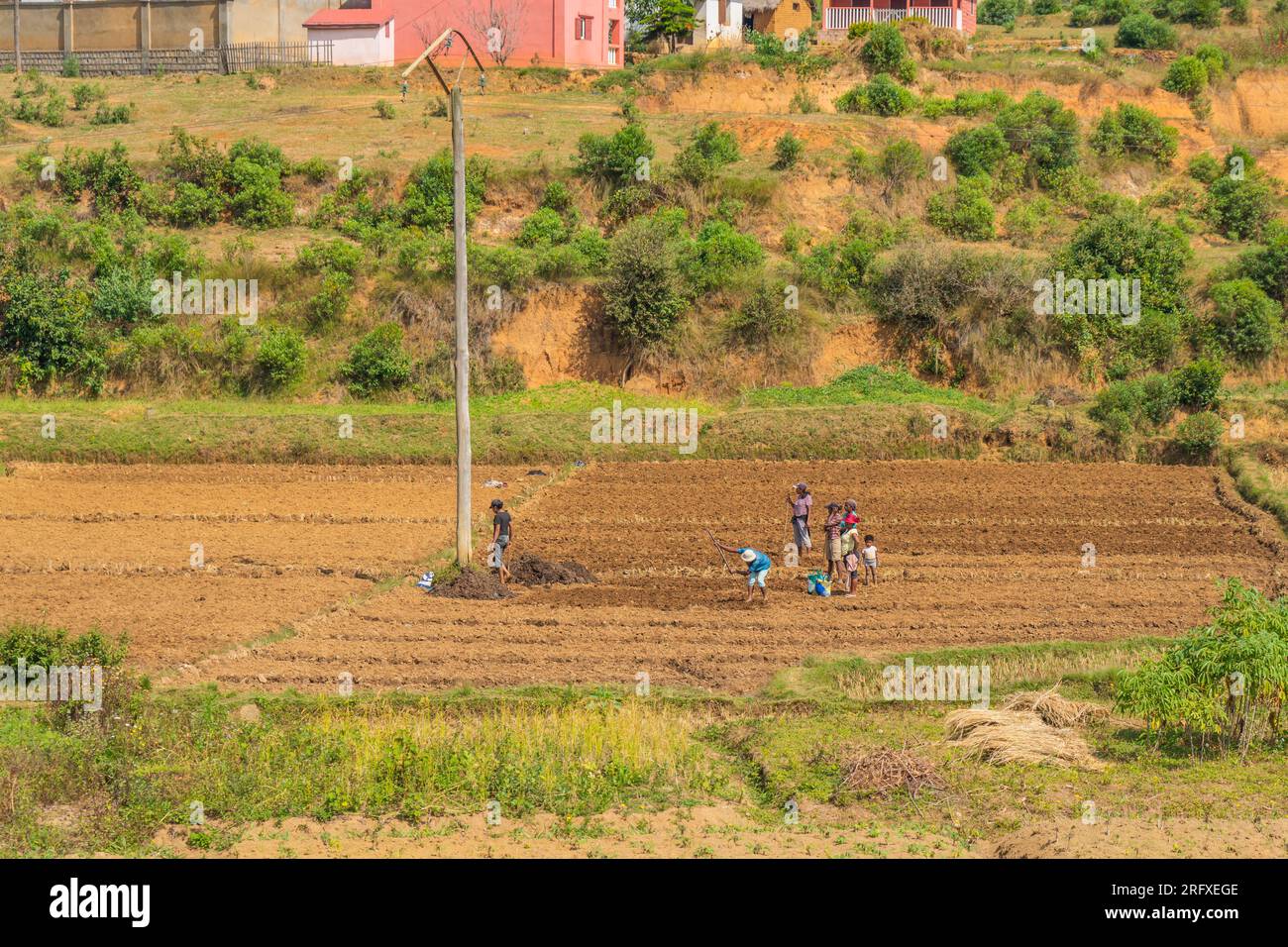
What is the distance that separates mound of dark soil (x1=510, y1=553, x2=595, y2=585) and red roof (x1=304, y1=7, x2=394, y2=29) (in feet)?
116

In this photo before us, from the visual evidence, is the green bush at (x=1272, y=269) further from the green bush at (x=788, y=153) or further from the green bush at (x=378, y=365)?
the green bush at (x=378, y=365)

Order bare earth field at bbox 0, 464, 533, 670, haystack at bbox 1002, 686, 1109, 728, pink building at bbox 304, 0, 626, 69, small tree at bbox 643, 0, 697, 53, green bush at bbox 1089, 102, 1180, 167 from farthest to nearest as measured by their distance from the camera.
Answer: small tree at bbox 643, 0, 697, 53 → pink building at bbox 304, 0, 626, 69 → green bush at bbox 1089, 102, 1180, 167 → bare earth field at bbox 0, 464, 533, 670 → haystack at bbox 1002, 686, 1109, 728

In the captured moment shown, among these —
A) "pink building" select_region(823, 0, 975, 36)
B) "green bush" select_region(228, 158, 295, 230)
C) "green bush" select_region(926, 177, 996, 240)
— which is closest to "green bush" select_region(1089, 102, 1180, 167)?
"green bush" select_region(926, 177, 996, 240)

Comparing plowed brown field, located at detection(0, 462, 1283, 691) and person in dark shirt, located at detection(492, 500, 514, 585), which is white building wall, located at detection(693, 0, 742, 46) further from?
person in dark shirt, located at detection(492, 500, 514, 585)

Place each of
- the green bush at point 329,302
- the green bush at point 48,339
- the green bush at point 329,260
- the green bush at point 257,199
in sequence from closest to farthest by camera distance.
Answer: the green bush at point 48,339
the green bush at point 329,302
the green bush at point 329,260
the green bush at point 257,199

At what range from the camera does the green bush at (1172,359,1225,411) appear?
3159 centimetres

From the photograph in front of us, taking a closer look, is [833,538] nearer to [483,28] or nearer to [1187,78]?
[1187,78]

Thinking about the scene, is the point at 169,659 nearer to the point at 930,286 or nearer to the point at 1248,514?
the point at 1248,514

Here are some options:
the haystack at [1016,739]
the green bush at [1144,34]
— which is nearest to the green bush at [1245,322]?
the haystack at [1016,739]

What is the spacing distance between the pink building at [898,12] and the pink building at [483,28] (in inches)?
417

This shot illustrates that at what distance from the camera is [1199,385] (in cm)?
Result: 3169

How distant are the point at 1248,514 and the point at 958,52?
107ft

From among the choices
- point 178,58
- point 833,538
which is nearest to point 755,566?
point 833,538

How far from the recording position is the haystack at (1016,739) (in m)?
14.5
